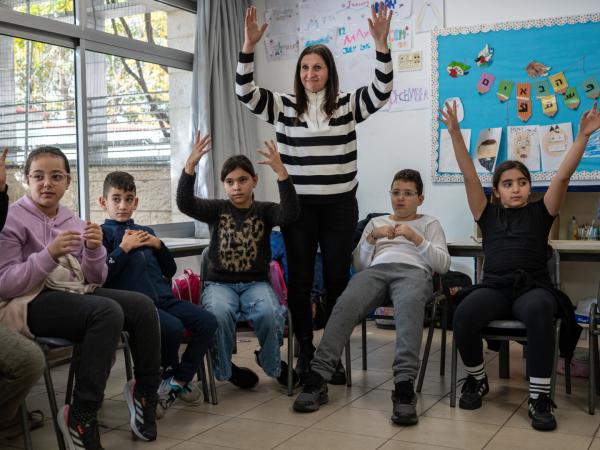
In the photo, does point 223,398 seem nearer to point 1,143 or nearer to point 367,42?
point 1,143

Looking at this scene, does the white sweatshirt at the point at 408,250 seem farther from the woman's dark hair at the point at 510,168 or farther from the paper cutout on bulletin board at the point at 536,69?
the paper cutout on bulletin board at the point at 536,69

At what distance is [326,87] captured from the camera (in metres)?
2.42

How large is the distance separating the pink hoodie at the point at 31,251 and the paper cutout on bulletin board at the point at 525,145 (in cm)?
274

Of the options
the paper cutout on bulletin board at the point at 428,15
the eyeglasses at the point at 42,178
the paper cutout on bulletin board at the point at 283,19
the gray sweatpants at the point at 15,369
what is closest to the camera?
the gray sweatpants at the point at 15,369

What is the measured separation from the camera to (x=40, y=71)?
3143 millimetres

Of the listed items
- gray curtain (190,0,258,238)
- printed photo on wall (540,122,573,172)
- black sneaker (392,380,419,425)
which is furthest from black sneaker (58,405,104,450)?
printed photo on wall (540,122,573,172)

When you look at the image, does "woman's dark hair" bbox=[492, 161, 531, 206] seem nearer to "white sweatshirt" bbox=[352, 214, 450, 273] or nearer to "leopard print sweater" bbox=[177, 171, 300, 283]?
"white sweatshirt" bbox=[352, 214, 450, 273]

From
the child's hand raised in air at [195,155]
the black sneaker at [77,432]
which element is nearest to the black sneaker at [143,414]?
the black sneaker at [77,432]

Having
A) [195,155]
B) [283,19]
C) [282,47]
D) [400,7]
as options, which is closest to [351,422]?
[195,155]

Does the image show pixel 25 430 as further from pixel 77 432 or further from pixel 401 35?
pixel 401 35

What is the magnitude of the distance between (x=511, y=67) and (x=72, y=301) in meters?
3.06

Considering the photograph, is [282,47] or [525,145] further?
[282,47]

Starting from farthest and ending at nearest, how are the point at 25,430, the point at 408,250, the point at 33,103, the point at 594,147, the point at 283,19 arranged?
1. the point at 283,19
2. the point at 594,147
3. the point at 33,103
4. the point at 408,250
5. the point at 25,430

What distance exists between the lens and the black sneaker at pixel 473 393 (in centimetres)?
217
